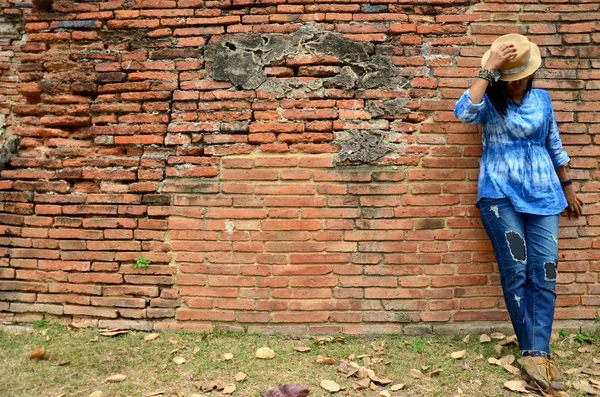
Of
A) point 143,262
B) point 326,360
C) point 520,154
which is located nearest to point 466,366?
point 326,360

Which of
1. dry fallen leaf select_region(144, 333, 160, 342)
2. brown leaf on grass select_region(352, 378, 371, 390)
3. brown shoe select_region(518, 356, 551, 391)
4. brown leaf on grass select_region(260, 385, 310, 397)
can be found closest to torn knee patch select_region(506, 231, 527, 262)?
brown shoe select_region(518, 356, 551, 391)

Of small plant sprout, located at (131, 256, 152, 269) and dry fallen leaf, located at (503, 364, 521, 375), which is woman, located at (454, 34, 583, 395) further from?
small plant sprout, located at (131, 256, 152, 269)

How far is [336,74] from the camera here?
129 inches

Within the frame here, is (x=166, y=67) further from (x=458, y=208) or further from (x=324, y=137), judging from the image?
(x=458, y=208)

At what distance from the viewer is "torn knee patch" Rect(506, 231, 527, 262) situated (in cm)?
286

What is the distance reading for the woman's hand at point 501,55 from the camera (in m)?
2.83

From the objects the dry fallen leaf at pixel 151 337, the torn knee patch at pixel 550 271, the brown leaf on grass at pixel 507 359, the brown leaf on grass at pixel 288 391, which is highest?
the torn knee patch at pixel 550 271

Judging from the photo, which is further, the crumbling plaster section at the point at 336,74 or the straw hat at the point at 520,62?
the crumbling plaster section at the point at 336,74

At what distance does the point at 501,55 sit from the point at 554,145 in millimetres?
738

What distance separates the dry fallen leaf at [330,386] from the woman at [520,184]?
1.12 meters

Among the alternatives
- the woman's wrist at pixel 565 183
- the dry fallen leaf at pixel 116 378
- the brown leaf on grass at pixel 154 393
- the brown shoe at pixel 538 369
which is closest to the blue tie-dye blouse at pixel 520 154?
the woman's wrist at pixel 565 183

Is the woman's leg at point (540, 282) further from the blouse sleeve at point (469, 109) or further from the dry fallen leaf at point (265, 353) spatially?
the dry fallen leaf at point (265, 353)

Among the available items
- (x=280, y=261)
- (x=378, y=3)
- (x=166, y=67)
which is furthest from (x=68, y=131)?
(x=378, y=3)

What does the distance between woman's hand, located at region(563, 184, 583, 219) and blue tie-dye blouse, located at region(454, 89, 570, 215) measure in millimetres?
258
